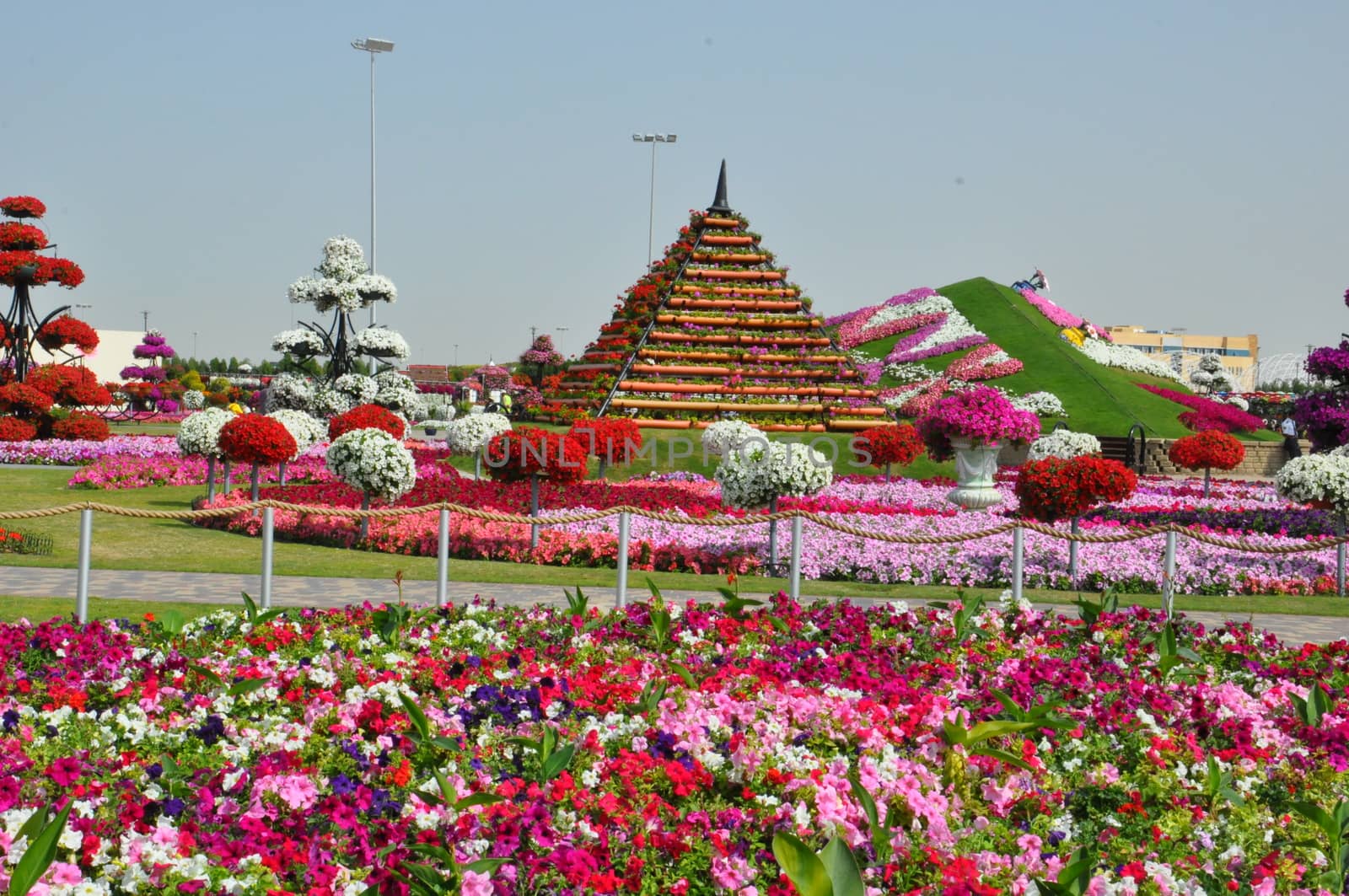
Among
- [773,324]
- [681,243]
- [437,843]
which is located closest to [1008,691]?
[437,843]

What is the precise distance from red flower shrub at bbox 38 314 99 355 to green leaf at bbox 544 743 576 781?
113 ft

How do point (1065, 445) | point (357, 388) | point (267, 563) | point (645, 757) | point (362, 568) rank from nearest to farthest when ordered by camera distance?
point (645, 757), point (267, 563), point (362, 568), point (1065, 445), point (357, 388)

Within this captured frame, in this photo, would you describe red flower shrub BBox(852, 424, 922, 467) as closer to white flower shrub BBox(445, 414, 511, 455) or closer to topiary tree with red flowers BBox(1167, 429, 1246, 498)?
topiary tree with red flowers BBox(1167, 429, 1246, 498)

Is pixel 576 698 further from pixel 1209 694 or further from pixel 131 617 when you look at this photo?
pixel 131 617

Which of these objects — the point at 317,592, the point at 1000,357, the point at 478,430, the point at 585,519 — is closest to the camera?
the point at 585,519

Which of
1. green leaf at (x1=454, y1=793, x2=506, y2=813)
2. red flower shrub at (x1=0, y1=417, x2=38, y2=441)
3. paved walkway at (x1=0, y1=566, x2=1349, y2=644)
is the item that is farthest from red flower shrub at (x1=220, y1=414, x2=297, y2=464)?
red flower shrub at (x1=0, y1=417, x2=38, y2=441)

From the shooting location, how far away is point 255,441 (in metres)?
19.5

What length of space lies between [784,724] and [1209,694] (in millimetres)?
2824

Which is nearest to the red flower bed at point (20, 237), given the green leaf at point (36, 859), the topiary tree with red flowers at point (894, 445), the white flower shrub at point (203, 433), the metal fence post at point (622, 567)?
the white flower shrub at point (203, 433)

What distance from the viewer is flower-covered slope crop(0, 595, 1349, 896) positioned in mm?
4777

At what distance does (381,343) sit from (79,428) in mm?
9364

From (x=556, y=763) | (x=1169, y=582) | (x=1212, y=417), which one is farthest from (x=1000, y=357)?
(x=556, y=763)

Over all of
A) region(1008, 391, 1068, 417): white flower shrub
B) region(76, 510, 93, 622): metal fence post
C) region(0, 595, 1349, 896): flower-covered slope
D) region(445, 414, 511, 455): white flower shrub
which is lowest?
region(0, 595, 1349, 896): flower-covered slope

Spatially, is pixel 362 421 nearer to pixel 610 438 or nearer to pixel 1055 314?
pixel 610 438
